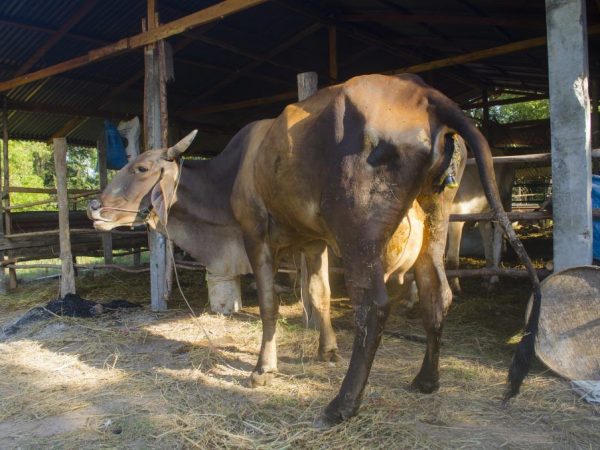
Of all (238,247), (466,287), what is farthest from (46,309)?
(466,287)

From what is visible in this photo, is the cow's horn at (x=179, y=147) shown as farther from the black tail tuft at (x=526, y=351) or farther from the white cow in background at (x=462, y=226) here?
the white cow in background at (x=462, y=226)

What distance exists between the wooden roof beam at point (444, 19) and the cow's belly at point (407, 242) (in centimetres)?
436

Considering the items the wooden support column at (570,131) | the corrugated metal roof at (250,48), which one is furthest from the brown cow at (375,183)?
the corrugated metal roof at (250,48)

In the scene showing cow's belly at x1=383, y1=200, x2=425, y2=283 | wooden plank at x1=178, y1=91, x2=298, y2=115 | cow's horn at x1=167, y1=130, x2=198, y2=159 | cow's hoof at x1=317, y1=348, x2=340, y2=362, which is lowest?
cow's hoof at x1=317, y1=348, x2=340, y2=362

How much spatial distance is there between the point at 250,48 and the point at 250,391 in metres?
6.89

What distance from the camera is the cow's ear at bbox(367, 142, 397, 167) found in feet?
10.1

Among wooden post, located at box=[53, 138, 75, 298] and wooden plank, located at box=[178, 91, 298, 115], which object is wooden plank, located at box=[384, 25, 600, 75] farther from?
wooden post, located at box=[53, 138, 75, 298]

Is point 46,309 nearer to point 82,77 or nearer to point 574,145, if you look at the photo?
point 82,77

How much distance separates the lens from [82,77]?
9.66 metres

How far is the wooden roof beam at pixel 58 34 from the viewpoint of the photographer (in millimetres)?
7348

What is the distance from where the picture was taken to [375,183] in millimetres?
3121

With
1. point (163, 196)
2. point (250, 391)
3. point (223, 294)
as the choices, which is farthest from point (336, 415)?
point (223, 294)

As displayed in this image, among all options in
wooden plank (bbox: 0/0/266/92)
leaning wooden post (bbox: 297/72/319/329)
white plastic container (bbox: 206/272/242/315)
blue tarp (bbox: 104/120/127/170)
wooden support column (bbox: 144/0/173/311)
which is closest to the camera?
leaning wooden post (bbox: 297/72/319/329)

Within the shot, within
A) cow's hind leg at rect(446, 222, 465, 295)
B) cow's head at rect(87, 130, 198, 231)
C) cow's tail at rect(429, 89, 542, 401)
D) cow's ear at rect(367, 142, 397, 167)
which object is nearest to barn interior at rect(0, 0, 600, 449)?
cow's hind leg at rect(446, 222, 465, 295)
